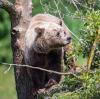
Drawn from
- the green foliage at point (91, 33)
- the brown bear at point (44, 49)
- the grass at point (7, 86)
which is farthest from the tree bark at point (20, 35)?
the grass at point (7, 86)

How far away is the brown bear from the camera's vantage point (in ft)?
19.8

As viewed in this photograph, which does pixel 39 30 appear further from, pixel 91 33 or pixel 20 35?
pixel 91 33

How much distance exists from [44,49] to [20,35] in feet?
1.12

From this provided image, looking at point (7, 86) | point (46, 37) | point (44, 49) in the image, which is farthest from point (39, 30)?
point (7, 86)

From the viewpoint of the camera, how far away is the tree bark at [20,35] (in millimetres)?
5848

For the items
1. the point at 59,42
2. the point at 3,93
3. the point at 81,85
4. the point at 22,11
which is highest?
the point at 22,11

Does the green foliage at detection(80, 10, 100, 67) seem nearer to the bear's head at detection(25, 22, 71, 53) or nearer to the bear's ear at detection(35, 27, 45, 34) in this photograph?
the bear's head at detection(25, 22, 71, 53)

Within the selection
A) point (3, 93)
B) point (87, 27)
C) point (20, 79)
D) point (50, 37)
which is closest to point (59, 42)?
point (50, 37)

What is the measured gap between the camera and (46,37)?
6.20m

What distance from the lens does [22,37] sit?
239 inches

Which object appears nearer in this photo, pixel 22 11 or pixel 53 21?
pixel 22 11

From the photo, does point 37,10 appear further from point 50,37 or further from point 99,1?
point 99,1

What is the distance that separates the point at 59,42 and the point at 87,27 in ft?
6.54

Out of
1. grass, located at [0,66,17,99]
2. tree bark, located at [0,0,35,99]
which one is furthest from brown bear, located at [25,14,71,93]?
grass, located at [0,66,17,99]
